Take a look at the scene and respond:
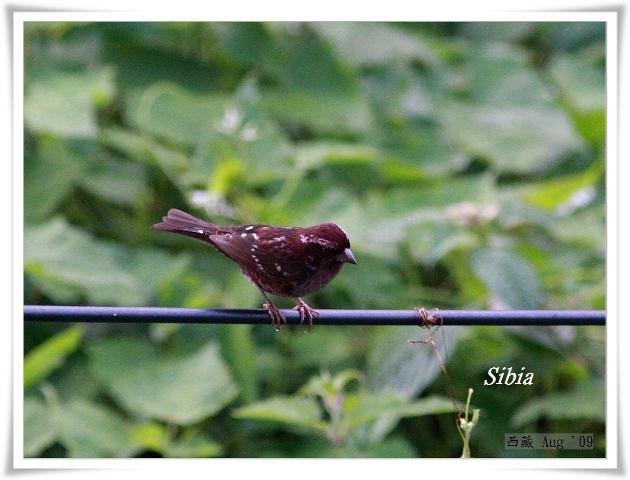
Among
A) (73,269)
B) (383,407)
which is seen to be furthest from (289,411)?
(73,269)

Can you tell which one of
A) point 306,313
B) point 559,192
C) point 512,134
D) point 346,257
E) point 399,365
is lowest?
point 399,365

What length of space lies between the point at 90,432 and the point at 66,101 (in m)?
1.25

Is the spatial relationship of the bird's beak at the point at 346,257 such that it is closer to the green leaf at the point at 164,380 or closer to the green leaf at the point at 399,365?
the green leaf at the point at 399,365

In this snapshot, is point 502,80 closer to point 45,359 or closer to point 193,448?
point 193,448

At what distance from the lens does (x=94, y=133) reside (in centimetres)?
365

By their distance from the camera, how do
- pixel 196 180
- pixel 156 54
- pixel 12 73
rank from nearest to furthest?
pixel 12 73 → pixel 196 180 → pixel 156 54

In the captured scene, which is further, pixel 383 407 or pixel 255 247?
pixel 383 407

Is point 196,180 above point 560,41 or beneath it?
beneath

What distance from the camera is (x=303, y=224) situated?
358 centimetres

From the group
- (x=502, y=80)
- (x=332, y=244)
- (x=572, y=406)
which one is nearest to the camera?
(x=332, y=244)

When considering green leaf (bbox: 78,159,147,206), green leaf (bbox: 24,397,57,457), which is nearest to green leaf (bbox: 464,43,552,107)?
green leaf (bbox: 78,159,147,206)
